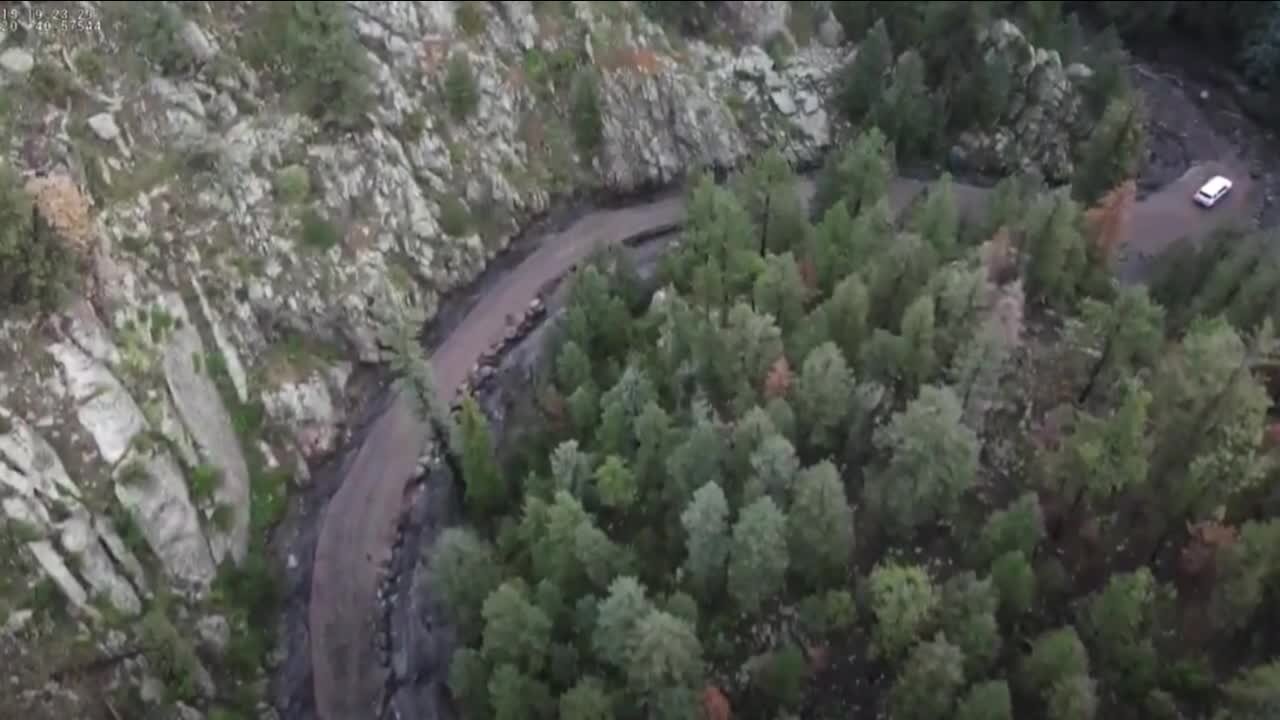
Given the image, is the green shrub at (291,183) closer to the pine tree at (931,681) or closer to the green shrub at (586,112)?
the green shrub at (586,112)

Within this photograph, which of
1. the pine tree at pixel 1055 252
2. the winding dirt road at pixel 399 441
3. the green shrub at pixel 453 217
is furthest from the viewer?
the green shrub at pixel 453 217

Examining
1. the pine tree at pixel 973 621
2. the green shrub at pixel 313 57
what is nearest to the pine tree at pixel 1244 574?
the pine tree at pixel 973 621

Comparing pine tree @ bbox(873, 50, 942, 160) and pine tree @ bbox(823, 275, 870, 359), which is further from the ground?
pine tree @ bbox(873, 50, 942, 160)

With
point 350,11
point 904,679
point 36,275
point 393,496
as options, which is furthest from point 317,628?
point 350,11

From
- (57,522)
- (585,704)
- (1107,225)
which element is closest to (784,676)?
(585,704)

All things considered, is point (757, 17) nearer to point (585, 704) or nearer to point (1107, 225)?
point (1107, 225)

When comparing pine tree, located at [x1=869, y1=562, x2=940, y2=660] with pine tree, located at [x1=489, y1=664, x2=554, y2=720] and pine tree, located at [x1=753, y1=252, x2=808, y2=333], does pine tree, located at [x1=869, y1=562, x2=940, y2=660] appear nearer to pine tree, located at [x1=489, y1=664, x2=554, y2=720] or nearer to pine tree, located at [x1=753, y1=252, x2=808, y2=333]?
pine tree, located at [x1=489, y1=664, x2=554, y2=720]

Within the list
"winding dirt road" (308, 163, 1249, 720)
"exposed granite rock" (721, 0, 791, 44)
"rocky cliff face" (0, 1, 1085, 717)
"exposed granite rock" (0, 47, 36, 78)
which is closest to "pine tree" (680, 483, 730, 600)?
"winding dirt road" (308, 163, 1249, 720)
